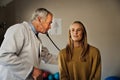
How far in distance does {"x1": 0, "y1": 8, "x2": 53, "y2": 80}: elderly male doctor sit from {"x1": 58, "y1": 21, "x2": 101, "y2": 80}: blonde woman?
0.25 m

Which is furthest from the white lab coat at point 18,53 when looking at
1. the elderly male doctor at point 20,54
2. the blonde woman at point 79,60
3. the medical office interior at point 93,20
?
the medical office interior at point 93,20

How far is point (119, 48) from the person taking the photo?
122 inches

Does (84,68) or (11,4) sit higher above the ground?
(11,4)

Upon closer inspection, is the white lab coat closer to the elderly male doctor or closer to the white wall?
the elderly male doctor

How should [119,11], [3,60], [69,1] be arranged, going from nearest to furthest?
[3,60] → [119,11] → [69,1]

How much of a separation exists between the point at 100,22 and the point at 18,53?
1.65 m

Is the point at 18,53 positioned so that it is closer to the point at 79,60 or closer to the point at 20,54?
the point at 20,54

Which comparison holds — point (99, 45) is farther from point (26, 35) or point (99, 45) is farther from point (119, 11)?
point (26, 35)

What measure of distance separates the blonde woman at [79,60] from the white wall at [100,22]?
1229 mm

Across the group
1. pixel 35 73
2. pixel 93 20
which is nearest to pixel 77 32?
pixel 35 73

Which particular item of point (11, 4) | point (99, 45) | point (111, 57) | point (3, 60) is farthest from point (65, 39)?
point (3, 60)

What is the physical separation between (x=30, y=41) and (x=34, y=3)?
1620mm

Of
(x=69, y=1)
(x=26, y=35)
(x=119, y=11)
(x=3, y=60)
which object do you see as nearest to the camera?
(x=3, y=60)

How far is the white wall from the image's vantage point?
308cm
